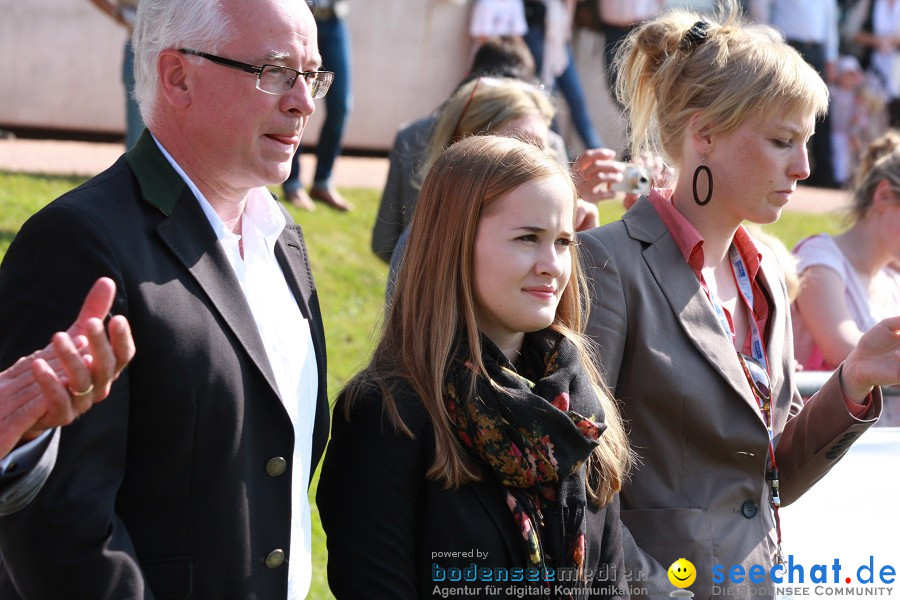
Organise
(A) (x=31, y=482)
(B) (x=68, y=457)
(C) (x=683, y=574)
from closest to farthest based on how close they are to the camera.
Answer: (A) (x=31, y=482), (B) (x=68, y=457), (C) (x=683, y=574)

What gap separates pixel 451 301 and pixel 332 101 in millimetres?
6292

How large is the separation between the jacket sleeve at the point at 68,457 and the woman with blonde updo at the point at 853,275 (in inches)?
127

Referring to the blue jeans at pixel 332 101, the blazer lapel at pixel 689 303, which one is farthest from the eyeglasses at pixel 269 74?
the blue jeans at pixel 332 101

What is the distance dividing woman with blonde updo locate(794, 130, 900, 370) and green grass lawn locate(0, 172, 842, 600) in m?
1.67

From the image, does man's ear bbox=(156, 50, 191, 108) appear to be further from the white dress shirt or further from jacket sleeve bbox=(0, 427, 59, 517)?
jacket sleeve bbox=(0, 427, 59, 517)

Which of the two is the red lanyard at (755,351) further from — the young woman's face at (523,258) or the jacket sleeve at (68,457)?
the jacket sleeve at (68,457)

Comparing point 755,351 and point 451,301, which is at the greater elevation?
point 451,301

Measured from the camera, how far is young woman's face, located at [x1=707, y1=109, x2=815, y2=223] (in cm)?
292

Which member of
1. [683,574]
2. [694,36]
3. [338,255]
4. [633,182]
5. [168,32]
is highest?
[694,36]

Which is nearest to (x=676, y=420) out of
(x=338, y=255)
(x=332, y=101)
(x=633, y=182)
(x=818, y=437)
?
(x=818, y=437)

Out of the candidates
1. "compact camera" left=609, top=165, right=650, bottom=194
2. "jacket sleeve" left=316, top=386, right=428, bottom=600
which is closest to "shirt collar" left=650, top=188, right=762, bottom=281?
"compact camera" left=609, top=165, right=650, bottom=194

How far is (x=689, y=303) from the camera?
9.48 feet

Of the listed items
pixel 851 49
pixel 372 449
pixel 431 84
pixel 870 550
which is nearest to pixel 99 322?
pixel 372 449

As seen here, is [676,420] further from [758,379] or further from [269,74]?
[269,74]
